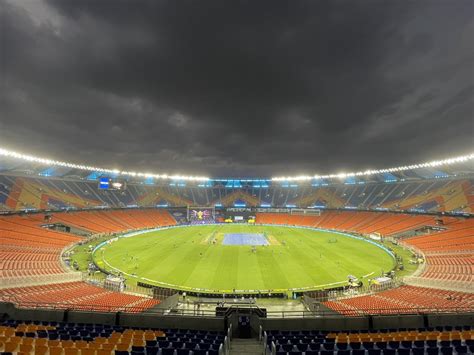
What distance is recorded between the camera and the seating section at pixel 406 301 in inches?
934

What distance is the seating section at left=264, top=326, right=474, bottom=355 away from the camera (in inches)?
425

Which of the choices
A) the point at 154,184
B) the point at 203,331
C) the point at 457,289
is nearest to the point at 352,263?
the point at 457,289

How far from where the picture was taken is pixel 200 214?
11694 centimetres

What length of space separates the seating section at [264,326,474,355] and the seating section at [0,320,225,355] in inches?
130

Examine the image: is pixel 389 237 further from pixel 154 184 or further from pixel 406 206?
pixel 154 184

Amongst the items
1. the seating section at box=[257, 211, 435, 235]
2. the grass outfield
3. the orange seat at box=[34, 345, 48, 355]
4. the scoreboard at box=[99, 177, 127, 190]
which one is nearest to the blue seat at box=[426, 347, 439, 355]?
the orange seat at box=[34, 345, 48, 355]

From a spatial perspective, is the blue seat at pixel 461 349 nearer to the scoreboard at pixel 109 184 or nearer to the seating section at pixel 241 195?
the seating section at pixel 241 195

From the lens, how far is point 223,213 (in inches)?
4808

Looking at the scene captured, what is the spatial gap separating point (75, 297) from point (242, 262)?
27.5 m

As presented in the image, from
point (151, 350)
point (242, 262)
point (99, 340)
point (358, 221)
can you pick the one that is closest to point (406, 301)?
point (151, 350)

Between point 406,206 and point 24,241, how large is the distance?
97.6m

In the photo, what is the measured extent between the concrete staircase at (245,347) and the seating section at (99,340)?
0.75 meters

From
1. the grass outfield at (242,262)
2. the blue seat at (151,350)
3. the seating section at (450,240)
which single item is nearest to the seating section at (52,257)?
the grass outfield at (242,262)

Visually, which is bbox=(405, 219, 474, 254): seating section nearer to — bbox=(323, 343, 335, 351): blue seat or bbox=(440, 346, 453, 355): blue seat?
bbox=(440, 346, 453, 355): blue seat
